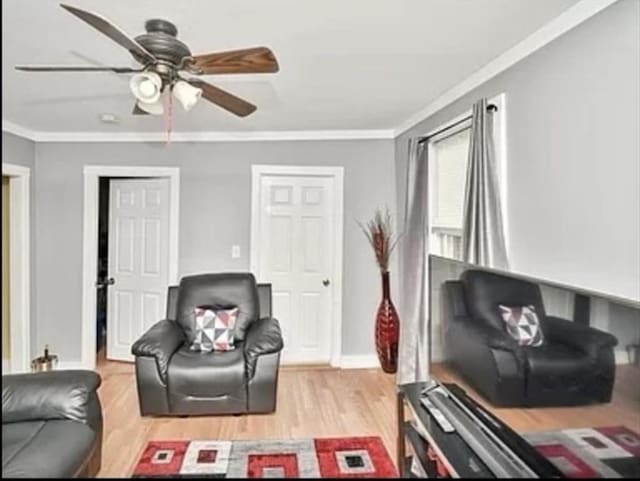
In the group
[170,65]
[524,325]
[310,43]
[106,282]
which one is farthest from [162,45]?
[106,282]

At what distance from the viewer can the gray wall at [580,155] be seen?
1.88 meters

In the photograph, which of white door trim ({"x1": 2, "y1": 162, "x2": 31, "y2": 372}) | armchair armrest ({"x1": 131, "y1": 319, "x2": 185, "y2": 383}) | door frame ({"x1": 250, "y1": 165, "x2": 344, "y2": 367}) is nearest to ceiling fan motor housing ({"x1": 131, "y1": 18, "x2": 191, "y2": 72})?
white door trim ({"x1": 2, "y1": 162, "x2": 31, "y2": 372})

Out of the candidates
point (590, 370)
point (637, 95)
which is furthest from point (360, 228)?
point (590, 370)

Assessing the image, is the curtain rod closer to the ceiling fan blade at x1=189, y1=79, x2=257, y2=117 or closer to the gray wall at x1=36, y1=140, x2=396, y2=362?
the gray wall at x1=36, y1=140, x2=396, y2=362

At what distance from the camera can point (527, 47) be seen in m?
2.51

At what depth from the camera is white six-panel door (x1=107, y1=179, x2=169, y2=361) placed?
16.5 feet

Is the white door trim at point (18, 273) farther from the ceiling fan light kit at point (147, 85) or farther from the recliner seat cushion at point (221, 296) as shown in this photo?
the recliner seat cushion at point (221, 296)

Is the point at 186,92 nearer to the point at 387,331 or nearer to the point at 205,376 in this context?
the point at 205,376

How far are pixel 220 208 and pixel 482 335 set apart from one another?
3526 mm

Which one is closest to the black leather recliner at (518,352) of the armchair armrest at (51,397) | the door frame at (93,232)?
the armchair armrest at (51,397)

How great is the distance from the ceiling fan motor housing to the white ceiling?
0.04 m

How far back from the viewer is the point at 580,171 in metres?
2.17

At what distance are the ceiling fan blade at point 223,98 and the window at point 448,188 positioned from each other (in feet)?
4.98

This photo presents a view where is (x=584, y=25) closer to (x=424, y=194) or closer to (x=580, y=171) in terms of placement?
(x=580, y=171)
